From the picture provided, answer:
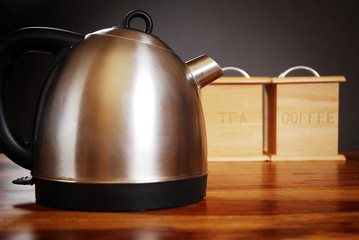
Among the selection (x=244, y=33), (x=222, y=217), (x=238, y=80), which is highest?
(x=244, y=33)

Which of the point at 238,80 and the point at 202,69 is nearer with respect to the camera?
the point at 202,69

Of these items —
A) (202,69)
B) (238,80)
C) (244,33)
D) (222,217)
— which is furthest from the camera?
(244,33)

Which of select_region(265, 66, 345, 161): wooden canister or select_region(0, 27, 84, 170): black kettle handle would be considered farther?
select_region(265, 66, 345, 161): wooden canister

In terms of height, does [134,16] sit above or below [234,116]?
above

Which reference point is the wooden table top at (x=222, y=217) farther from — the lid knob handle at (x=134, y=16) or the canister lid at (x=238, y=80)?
the canister lid at (x=238, y=80)

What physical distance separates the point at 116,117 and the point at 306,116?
2.34 feet

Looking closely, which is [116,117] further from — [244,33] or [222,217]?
[244,33]

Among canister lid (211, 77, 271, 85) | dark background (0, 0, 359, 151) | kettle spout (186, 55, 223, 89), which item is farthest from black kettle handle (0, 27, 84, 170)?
dark background (0, 0, 359, 151)

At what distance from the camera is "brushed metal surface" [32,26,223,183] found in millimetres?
407

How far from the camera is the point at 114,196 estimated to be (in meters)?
0.40

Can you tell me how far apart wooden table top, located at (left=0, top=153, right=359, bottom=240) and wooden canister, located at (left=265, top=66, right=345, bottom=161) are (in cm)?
40

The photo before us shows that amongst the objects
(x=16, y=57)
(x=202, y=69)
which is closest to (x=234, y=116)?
(x=202, y=69)

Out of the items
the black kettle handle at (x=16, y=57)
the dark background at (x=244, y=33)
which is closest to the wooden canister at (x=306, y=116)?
the black kettle handle at (x=16, y=57)

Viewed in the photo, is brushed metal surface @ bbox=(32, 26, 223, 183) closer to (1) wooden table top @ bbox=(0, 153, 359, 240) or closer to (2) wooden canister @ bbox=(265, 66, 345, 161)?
(1) wooden table top @ bbox=(0, 153, 359, 240)
